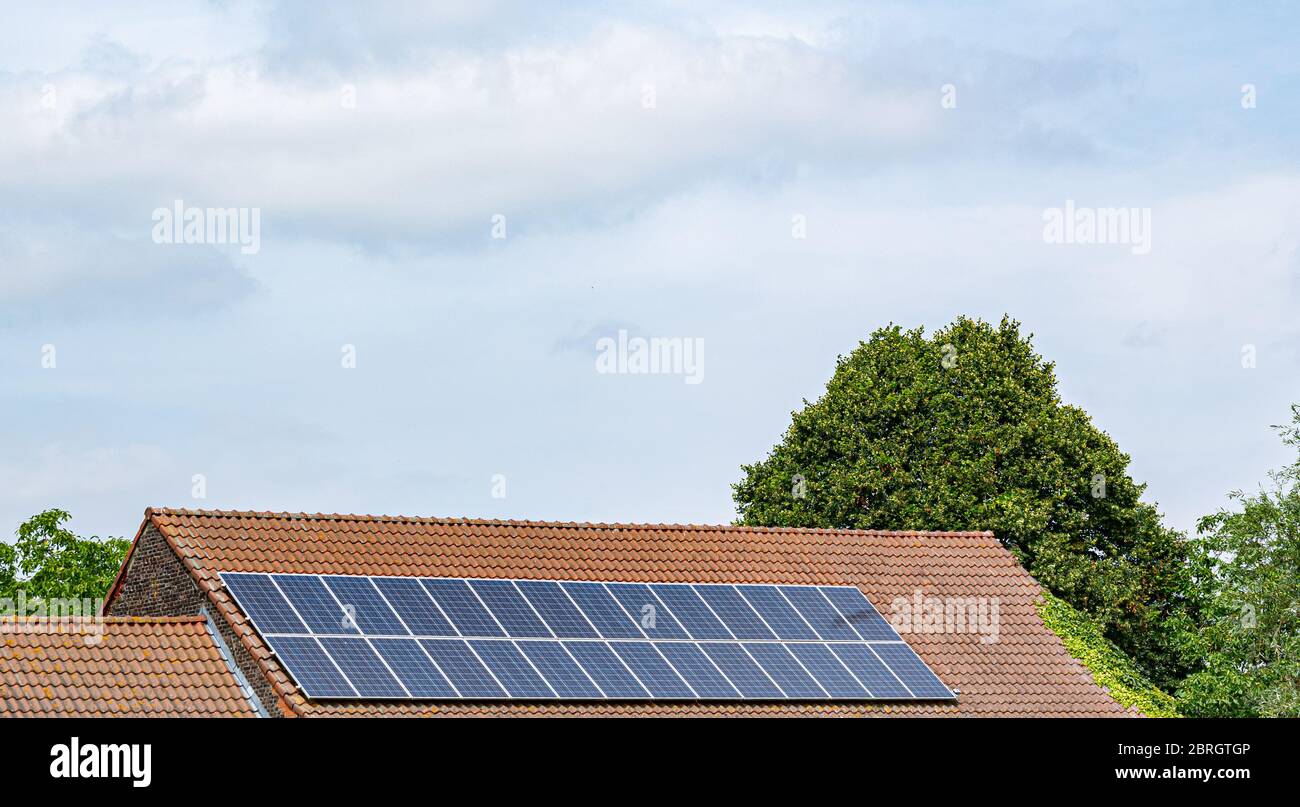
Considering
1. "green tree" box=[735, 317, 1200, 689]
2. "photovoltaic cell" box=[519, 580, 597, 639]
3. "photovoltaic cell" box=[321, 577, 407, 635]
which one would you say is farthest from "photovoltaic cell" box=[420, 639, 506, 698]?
"green tree" box=[735, 317, 1200, 689]

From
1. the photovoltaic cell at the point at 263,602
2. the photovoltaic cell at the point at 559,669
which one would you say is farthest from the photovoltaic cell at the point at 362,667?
the photovoltaic cell at the point at 559,669

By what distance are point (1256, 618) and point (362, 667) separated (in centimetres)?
2693

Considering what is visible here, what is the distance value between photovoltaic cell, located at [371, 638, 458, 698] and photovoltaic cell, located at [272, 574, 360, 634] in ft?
2.51

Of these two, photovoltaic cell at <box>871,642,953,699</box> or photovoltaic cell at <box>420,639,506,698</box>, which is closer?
photovoltaic cell at <box>420,639,506,698</box>

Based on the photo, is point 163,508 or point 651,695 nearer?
point 651,695

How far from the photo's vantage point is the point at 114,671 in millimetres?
29406

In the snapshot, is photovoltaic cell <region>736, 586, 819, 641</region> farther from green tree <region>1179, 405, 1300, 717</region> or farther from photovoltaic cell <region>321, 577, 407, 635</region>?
A: green tree <region>1179, 405, 1300, 717</region>

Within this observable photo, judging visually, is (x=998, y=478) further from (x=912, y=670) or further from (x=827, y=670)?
(x=827, y=670)

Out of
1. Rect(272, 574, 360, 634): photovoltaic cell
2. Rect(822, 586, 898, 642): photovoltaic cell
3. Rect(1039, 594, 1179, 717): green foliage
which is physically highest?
Rect(272, 574, 360, 634): photovoltaic cell

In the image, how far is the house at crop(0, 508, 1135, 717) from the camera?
30047 mm
